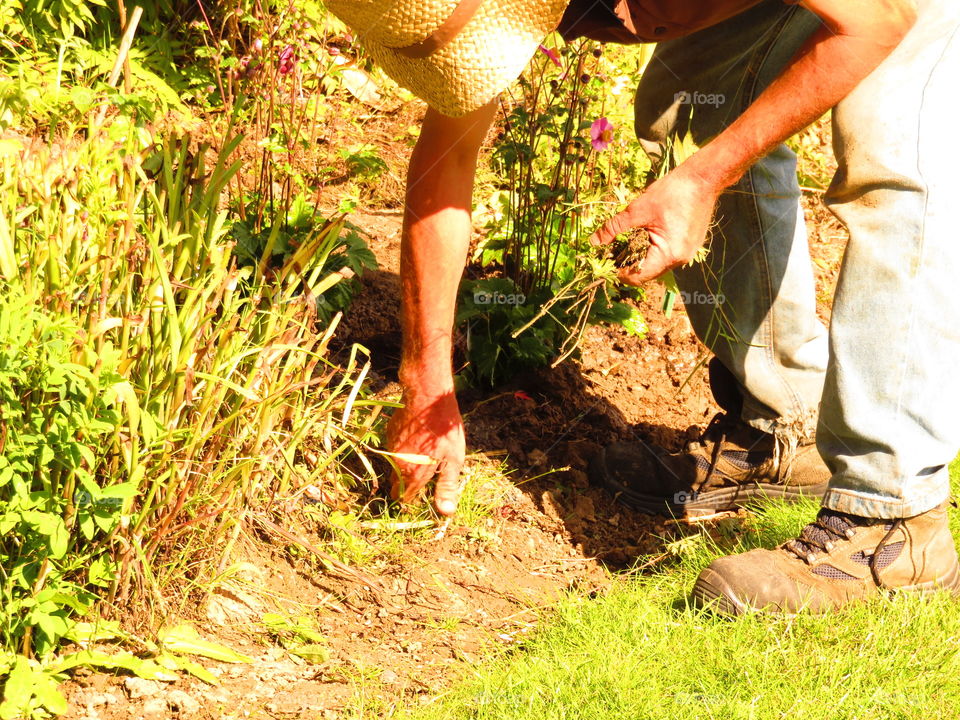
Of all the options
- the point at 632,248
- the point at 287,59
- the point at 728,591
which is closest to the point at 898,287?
the point at 632,248

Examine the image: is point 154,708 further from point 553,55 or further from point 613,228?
point 553,55

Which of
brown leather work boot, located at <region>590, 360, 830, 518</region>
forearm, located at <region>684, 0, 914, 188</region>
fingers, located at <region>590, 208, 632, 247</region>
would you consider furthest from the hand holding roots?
brown leather work boot, located at <region>590, 360, 830, 518</region>

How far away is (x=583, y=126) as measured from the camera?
12.2 feet

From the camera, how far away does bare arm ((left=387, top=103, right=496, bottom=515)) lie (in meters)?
2.70

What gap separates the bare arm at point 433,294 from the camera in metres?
2.70

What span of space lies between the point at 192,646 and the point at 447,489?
89 centimetres

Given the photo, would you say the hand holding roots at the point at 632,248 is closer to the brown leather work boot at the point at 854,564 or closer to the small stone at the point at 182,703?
the brown leather work boot at the point at 854,564

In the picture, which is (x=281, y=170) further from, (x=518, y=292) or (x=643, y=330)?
(x=643, y=330)

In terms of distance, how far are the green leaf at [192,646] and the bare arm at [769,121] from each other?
1159mm

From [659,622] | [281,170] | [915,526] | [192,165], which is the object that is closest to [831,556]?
[915,526]

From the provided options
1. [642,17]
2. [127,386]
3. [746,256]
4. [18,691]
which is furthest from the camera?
[746,256]

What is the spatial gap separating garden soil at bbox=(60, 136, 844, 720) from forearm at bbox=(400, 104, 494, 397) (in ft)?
1.53

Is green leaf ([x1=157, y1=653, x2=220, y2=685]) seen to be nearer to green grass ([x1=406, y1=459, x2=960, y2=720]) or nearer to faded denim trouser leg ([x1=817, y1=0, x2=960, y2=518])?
green grass ([x1=406, y1=459, x2=960, y2=720])

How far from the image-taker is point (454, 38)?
2.08m
